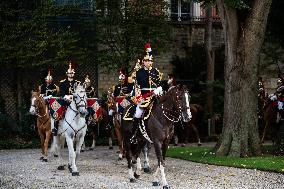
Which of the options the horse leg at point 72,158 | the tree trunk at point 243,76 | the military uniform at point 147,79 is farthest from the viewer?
the tree trunk at point 243,76

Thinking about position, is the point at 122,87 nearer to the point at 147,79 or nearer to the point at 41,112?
the point at 41,112

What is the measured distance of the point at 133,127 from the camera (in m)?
15.6

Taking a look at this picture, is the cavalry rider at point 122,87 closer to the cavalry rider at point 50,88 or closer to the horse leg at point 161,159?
the cavalry rider at point 50,88

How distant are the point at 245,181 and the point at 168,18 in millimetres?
18022

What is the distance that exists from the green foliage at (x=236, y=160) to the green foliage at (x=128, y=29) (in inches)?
313

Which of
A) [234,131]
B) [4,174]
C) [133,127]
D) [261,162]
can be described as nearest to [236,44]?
[234,131]

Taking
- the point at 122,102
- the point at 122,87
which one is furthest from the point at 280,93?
the point at 122,102

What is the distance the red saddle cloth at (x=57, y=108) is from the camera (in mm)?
17453

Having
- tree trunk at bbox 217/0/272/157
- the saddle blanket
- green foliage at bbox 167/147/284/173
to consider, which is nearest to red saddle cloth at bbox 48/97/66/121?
the saddle blanket

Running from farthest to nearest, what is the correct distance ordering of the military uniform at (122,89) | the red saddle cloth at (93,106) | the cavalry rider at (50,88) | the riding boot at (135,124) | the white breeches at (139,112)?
the cavalry rider at (50,88) → the military uniform at (122,89) → the red saddle cloth at (93,106) → the riding boot at (135,124) → the white breeches at (139,112)

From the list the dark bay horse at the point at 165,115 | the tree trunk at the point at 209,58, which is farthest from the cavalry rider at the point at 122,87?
the tree trunk at the point at 209,58

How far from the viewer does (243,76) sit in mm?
20516

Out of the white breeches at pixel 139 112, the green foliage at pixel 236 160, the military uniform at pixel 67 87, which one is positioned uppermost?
the military uniform at pixel 67 87

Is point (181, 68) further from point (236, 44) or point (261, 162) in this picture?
point (261, 162)
